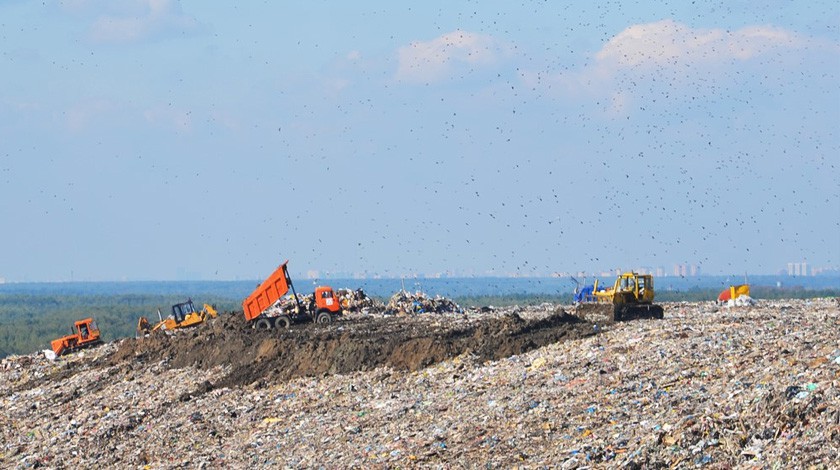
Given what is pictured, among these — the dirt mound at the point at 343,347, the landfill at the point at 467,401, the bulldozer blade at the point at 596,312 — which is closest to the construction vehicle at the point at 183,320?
the dirt mound at the point at 343,347

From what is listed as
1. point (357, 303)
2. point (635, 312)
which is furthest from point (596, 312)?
point (357, 303)

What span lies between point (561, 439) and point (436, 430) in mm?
2291

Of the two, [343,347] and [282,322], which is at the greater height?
[282,322]

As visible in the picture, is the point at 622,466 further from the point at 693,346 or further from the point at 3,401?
the point at 3,401

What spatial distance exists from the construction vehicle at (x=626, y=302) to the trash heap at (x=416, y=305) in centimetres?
1025

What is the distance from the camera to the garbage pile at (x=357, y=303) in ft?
125

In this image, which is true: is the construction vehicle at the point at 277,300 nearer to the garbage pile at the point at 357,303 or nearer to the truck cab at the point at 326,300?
the truck cab at the point at 326,300

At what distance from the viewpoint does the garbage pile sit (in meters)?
38.2

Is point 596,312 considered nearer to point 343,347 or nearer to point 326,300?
point 343,347

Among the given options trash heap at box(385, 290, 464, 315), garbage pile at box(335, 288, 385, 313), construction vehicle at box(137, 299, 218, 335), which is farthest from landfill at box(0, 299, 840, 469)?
garbage pile at box(335, 288, 385, 313)

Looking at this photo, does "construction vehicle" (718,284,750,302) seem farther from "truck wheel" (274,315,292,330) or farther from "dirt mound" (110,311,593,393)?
"truck wheel" (274,315,292,330)

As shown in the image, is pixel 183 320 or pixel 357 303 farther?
pixel 357 303

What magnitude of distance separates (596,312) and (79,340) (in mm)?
16665

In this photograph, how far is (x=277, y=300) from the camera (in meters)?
34.0
